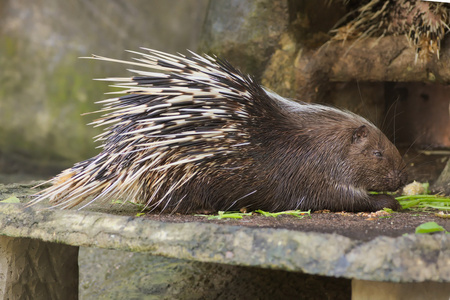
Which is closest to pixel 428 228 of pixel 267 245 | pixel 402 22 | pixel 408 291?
pixel 408 291

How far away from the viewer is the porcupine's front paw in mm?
3170

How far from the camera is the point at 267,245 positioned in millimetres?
2111

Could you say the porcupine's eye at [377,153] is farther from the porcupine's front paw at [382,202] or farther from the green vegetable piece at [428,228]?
the green vegetable piece at [428,228]

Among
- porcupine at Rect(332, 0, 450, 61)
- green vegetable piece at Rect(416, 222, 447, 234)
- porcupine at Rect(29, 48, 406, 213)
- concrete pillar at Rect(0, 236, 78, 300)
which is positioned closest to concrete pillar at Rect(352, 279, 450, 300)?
green vegetable piece at Rect(416, 222, 447, 234)

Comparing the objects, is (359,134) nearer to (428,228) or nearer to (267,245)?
(428,228)

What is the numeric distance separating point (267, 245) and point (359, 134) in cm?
130

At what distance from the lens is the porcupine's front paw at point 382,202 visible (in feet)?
10.4

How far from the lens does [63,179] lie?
298 centimetres

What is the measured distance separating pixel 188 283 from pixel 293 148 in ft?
3.82

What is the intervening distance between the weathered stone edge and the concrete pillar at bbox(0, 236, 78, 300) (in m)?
0.46

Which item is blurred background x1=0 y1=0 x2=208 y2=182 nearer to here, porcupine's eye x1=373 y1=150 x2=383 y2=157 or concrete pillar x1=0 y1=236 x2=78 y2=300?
concrete pillar x1=0 y1=236 x2=78 y2=300

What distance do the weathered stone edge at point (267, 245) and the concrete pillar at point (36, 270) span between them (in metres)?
0.46

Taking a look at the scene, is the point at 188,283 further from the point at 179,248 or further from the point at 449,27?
the point at 449,27

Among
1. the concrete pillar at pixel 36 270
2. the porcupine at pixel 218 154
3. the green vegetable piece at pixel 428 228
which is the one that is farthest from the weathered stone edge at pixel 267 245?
the concrete pillar at pixel 36 270
